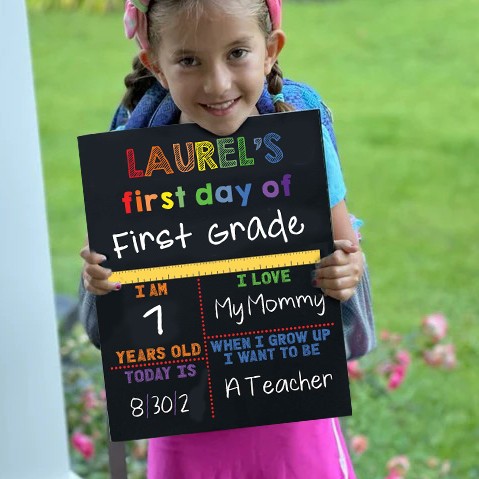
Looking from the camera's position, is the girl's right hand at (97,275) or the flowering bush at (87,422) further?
the flowering bush at (87,422)

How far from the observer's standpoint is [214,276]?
1.51 meters

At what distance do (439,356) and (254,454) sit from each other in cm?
194

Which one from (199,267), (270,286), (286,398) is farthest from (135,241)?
(286,398)

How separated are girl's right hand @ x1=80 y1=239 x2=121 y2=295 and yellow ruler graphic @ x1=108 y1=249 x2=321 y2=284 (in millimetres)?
11

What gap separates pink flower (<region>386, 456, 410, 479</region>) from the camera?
310 centimetres

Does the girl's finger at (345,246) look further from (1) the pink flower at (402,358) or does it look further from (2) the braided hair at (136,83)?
(1) the pink flower at (402,358)

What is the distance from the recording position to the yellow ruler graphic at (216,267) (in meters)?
1.50

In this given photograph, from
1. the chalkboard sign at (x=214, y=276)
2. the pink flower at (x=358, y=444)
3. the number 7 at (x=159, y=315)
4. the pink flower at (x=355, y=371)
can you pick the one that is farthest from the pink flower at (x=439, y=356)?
the number 7 at (x=159, y=315)

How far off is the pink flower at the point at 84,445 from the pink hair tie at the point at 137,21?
1.81m

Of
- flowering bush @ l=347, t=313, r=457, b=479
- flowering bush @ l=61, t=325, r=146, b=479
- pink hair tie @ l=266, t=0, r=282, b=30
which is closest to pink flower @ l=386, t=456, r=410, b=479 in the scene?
flowering bush @ l=347, t=313, r=457, b=479

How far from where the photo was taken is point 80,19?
4.29 metres

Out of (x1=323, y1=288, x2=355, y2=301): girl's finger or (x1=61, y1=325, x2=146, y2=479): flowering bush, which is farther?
(x1=61, y1=325, x2=146, y2=479): flowering bush

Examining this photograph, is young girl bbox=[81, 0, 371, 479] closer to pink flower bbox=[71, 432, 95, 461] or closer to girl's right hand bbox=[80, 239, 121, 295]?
girl's right hand bbox=[80, 239, 121, 295]

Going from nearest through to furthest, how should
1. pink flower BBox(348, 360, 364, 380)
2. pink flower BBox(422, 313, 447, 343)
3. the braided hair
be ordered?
1. the braided hair
2. pink flower BBox(348, 360, 364, 380)
3. pink flower BBox(422, 313, 447, 343)
